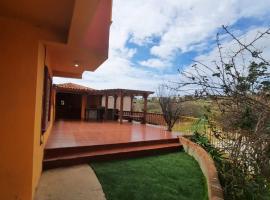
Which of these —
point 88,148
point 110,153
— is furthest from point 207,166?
point 88,148

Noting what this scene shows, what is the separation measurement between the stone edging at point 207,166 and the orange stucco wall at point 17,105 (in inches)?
126

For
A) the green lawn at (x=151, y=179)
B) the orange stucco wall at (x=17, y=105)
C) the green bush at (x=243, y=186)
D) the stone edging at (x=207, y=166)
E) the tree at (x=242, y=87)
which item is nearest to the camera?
the tree at (x=242, y=87)

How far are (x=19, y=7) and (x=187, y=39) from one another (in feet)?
15.6

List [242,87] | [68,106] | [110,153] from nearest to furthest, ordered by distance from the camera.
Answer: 1. [242,87]
2. [110,153]
3. [68,106]

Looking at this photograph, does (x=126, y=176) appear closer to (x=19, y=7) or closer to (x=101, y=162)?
(x=101, y=162)

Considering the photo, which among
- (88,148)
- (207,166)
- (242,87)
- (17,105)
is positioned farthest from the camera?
(88,148)

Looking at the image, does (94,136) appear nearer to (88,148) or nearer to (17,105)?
A: (88,148)

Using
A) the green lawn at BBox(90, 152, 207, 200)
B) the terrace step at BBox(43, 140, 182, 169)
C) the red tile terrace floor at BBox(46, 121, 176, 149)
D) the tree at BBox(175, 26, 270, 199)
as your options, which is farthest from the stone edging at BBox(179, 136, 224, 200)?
the tree at BBox(175, 26, 270, 199)

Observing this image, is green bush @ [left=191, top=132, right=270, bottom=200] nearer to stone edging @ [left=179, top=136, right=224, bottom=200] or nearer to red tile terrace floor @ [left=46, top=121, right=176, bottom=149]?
stone edging @ [left=179, top=136, right=224, bottom=200]

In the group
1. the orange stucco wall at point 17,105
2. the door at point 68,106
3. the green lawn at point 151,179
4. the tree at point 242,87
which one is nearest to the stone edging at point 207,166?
the green lawn at point 151,179

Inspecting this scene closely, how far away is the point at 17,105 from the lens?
9.52 ft

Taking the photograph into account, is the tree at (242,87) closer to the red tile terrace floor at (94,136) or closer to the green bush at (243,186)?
the green bush at (243,186)

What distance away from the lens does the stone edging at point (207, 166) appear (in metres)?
3.81

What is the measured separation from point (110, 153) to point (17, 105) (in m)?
3.49
